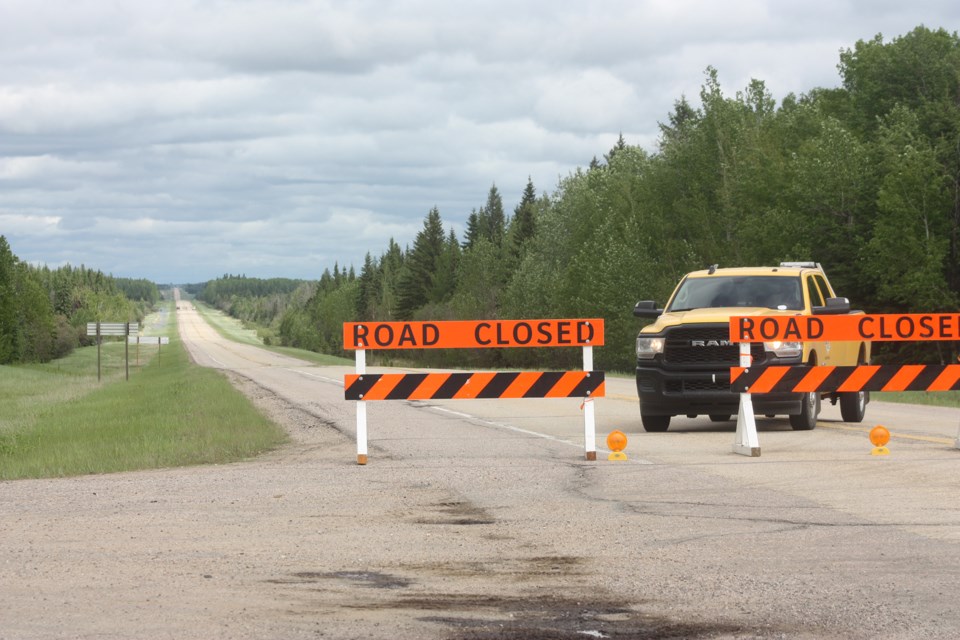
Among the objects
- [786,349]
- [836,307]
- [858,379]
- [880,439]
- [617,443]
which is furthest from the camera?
[836,307]

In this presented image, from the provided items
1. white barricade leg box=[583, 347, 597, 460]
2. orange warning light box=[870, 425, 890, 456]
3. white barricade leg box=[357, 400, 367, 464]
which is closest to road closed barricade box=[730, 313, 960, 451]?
orange warning light box=[870, 425, 890, 456]

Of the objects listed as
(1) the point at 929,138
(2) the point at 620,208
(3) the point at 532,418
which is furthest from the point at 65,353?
(3) the point at 532,418

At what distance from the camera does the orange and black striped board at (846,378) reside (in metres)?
14.0

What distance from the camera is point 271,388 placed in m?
39.1

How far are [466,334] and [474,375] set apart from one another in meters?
0.60

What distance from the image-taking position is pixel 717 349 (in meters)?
16.6

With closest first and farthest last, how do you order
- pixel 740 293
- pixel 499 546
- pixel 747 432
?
1. pixel 499 546
2. pixel 747 432
3. pixel 740 293

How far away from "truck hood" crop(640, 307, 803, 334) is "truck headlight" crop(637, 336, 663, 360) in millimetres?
139

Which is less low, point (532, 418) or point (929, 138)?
point (929, 138)

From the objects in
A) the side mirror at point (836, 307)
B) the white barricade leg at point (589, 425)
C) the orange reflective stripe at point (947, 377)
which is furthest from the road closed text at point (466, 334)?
the side mirror at point (836, 307)

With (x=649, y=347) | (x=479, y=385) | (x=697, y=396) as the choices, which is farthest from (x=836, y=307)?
(x=479, y=385)

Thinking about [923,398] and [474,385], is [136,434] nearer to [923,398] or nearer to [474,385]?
[474,385]

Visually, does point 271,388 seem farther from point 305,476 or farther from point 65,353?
point 65,353

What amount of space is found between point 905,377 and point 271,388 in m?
27.4
